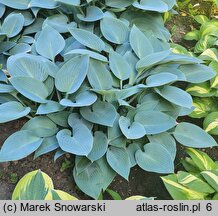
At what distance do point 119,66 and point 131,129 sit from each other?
13.3 inches

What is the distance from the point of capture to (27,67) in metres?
1.67

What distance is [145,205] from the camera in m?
1.38

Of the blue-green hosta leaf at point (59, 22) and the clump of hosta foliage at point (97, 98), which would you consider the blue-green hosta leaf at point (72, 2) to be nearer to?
the clump of hosta foliage at point (97, 98)

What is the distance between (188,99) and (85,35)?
0.60m

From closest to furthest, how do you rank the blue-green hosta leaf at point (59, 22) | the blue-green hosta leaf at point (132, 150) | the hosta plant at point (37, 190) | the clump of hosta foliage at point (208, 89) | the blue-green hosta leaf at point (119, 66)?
the hosta plant at point (37, 190) < the blue-green hosta leaf at point (132, 150) < the blue-green hosta leaf at point (119, 66) < the clump of hosta foliage at point (208, 89) < the blue-green hosta leaf at point (59, 22)

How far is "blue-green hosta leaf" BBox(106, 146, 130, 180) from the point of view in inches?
61.2

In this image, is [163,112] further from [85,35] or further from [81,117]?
[85,35]

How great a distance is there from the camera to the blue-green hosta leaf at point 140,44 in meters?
1.87

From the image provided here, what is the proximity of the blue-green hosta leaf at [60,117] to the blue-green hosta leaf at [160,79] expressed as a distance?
410 millimetres

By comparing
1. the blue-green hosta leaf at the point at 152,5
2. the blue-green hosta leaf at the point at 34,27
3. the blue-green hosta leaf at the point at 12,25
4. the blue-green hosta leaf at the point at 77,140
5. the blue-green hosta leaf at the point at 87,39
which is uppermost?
the blue-green hosta leaf at the point at 152,5

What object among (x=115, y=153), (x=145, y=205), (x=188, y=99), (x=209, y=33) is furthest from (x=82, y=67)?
(x=209, y=33)

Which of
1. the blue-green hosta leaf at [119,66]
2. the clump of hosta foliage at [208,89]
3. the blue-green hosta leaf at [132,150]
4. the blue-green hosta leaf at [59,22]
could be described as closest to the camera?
the blue-green hosta leaf at [132,150]

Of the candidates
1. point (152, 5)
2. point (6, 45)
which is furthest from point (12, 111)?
point (152, 5)

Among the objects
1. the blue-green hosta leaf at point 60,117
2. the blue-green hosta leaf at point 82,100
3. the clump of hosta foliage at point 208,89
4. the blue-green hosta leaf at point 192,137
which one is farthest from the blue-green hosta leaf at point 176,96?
the blue-green hosta leaf at point 60,117
